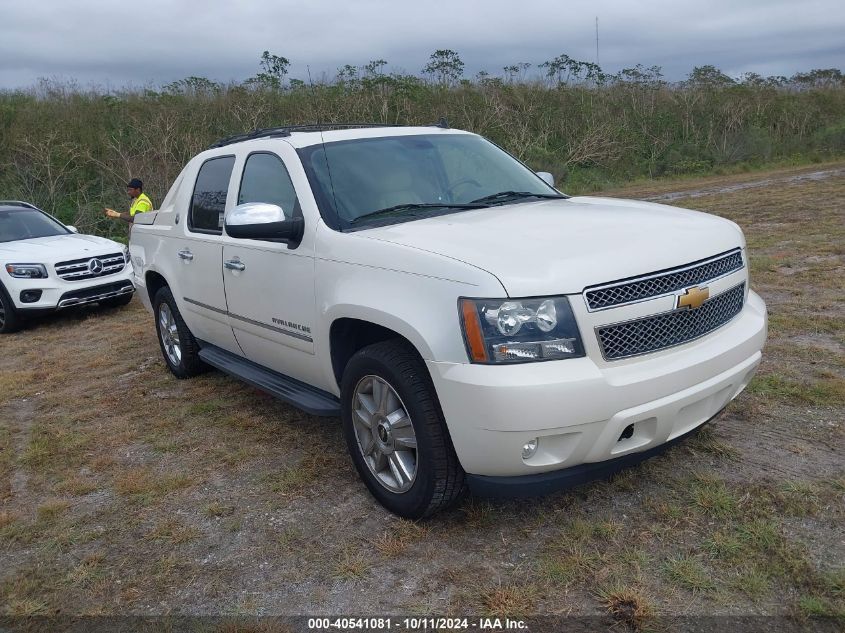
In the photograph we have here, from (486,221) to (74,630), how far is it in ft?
8.06

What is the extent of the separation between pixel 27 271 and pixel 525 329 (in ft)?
25.9

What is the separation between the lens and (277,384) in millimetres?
4223

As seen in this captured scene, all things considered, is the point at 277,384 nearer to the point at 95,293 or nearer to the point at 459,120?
the point at 95,293

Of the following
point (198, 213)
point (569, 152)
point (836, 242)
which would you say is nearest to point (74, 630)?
point (198, 213)

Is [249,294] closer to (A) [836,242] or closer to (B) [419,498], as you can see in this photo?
(B) [419,498]

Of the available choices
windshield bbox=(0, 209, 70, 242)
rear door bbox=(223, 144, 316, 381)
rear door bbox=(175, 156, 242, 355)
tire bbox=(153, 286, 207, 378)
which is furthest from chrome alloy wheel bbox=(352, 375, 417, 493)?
windshield bbox=(0, 209, 70, 242)

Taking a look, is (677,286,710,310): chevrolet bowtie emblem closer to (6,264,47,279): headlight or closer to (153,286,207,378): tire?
(153,286,207,378): tire

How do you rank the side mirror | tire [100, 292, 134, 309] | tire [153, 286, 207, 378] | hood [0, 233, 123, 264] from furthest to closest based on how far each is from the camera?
tire [100, 292, 134, 309]
hood [0, 233, 123, 264]
tire [153, 286, 207, 378]
the side mirror

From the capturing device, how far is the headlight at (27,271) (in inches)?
339

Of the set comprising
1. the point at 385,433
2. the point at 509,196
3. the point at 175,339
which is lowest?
the point at 175,339

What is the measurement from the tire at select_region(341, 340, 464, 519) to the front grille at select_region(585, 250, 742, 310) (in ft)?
2.56

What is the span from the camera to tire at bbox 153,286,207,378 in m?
5.62

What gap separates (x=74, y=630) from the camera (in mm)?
2781

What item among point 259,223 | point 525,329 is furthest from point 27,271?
point 525,329
